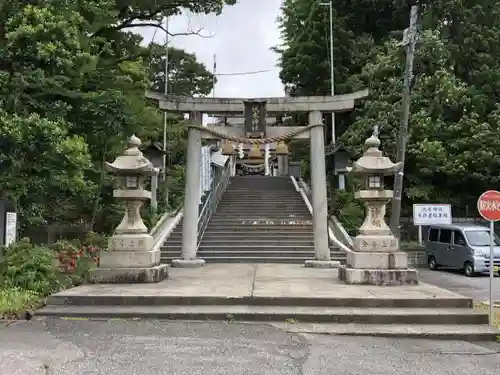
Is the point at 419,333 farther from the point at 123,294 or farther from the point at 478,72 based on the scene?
the point at 478,72

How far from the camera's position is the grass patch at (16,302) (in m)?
8.16

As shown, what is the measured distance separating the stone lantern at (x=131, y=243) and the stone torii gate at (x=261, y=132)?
3.03 meters

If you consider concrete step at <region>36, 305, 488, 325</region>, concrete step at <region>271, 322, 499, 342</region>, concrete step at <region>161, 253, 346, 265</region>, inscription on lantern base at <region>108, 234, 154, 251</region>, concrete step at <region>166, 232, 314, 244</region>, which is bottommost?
concrete step at <region>271, 322, 499, 342</region>

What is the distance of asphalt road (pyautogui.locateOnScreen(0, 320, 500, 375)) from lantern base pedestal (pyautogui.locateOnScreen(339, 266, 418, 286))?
329 cm

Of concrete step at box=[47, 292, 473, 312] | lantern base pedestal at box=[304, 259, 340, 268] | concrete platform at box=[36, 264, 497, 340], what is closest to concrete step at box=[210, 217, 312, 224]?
lantern base pedestal at box=[304, 259, 340, 268]

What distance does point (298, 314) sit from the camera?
839 centimetres

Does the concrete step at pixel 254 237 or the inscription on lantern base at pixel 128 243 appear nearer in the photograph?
the inscription on lantern base at pixel 128 243

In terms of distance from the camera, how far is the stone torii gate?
14.9m

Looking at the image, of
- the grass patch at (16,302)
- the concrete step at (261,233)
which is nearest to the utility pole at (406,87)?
the concrete step at (261,233)

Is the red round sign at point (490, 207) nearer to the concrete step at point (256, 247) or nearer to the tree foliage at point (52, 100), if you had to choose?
the tree foliage at point (52, 100)

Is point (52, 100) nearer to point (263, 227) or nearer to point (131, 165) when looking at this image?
point (131, 165)

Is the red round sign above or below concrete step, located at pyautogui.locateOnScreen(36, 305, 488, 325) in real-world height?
above

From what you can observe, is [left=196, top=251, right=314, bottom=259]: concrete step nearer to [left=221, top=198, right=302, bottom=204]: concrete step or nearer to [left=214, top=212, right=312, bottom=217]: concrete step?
[left=214, top=212, right=312, bottom=217]: concrete step

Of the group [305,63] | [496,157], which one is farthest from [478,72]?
[305,63]
